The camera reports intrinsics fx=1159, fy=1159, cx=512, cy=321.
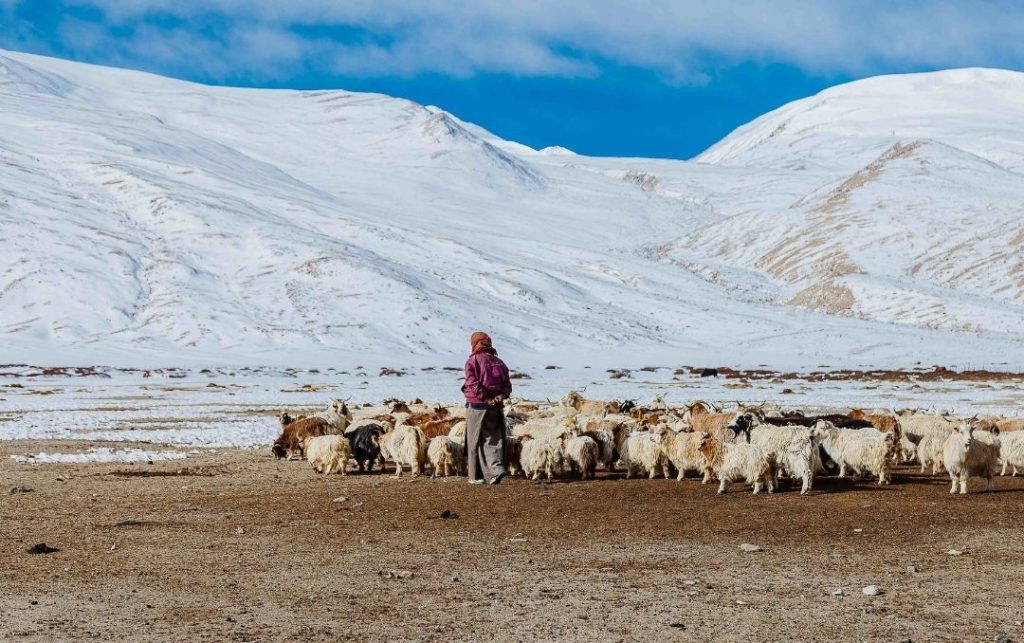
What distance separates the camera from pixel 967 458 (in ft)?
49.4

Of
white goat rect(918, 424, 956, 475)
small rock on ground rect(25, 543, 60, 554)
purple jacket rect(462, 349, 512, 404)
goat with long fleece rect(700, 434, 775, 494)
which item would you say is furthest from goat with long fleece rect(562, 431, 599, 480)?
small rock on ground rect(25, 543, 60, 554)

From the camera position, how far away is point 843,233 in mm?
121562

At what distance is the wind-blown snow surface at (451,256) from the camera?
82.2 m

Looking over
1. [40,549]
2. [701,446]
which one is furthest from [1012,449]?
[40,549]

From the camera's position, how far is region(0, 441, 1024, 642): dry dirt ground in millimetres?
8297

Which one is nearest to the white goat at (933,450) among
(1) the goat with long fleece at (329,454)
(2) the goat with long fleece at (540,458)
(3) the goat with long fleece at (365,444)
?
(2) the goat with long fleece at (540,458)

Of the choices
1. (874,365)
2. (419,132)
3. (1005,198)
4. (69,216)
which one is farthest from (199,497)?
(419,132)

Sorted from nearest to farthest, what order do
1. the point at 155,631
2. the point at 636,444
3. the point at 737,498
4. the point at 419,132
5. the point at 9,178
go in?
the point at 155,631 → the point at 737,498 → the point at 636,444 → the point at 9,178 → the point at 419,132

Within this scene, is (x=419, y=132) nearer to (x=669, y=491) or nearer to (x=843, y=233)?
(x=843, y=233)

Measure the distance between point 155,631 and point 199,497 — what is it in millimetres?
7136

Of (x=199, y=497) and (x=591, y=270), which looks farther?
(x=591, y=270)

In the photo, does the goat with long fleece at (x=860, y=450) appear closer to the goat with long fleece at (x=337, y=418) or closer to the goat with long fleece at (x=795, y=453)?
the goat with long fleece at (x=795, y=453)

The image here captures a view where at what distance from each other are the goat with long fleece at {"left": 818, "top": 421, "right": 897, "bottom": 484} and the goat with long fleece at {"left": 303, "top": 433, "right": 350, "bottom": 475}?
24.2 feet

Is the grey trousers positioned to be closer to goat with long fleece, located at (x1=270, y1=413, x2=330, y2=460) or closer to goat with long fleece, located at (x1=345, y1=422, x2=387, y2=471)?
goat with long fleece, located at (x1=345, y1=422, x2=387, y2=471)
